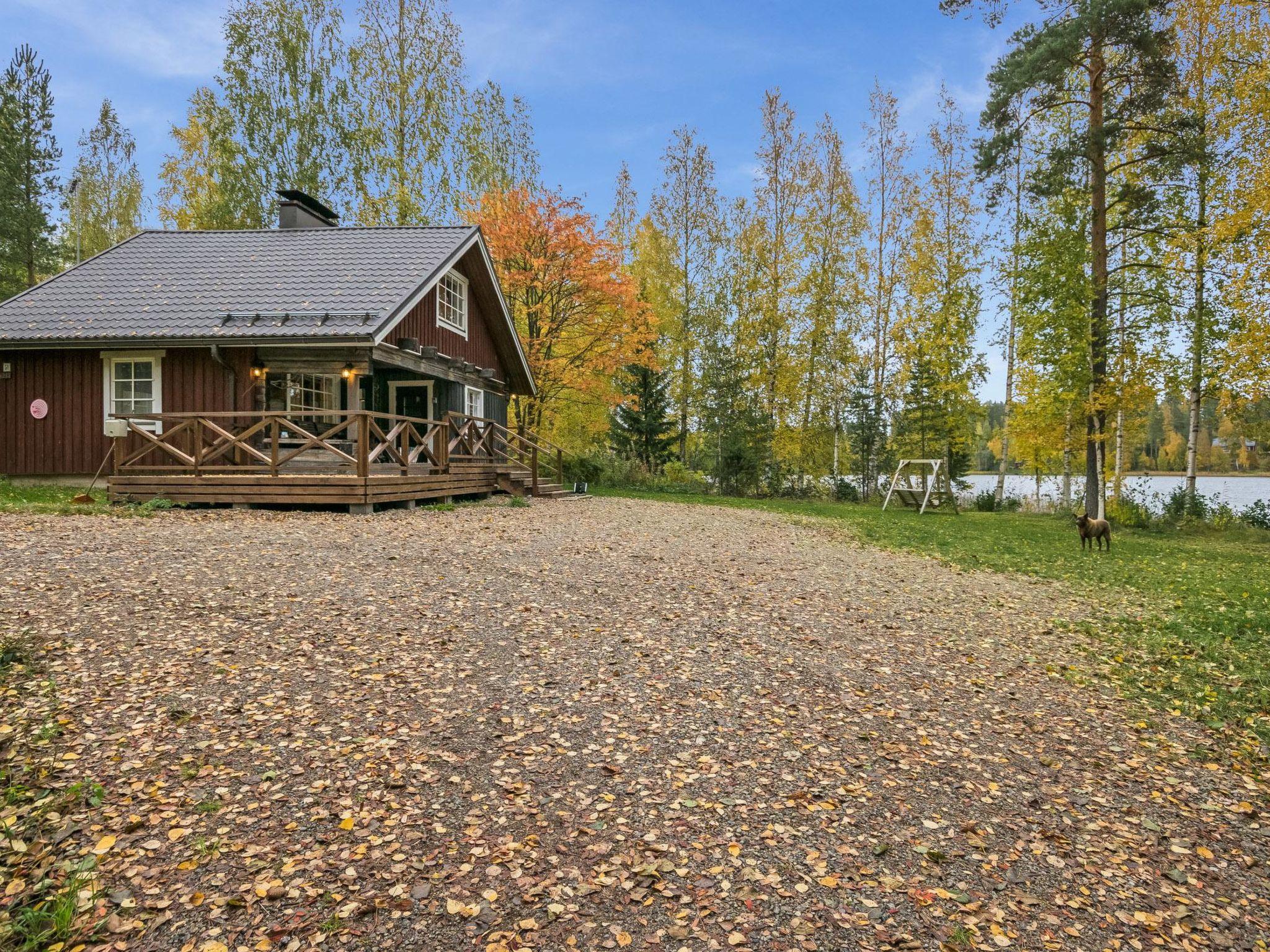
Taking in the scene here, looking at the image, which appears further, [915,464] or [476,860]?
[915,464]

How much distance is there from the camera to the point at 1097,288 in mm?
14281

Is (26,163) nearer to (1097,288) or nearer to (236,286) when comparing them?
(236,286)

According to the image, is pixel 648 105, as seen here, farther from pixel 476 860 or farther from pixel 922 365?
pixel 476 860

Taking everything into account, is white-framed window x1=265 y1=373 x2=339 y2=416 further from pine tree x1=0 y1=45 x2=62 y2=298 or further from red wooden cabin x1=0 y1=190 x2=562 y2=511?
pine tree x1=0 y1=45 x2=62 y2=298

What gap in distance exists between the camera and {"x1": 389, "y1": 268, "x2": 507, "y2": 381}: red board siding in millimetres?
14477

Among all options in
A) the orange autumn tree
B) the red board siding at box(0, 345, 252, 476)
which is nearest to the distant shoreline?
the orange autumn tree

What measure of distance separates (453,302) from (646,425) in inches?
351

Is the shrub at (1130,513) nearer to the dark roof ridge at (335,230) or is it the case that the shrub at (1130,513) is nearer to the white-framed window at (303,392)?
the dark roof ridge at (335,230)

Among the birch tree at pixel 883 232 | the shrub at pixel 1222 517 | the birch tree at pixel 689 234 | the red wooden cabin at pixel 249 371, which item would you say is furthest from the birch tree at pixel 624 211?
the shrub at pixel 1222 517

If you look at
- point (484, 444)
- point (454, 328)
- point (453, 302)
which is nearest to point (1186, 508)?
point (484, 444)

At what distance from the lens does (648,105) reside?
969 inches

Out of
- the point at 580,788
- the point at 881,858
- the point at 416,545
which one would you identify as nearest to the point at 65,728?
the point at 580,788

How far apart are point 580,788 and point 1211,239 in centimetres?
1501

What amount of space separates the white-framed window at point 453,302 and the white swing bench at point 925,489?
41.8 ft
